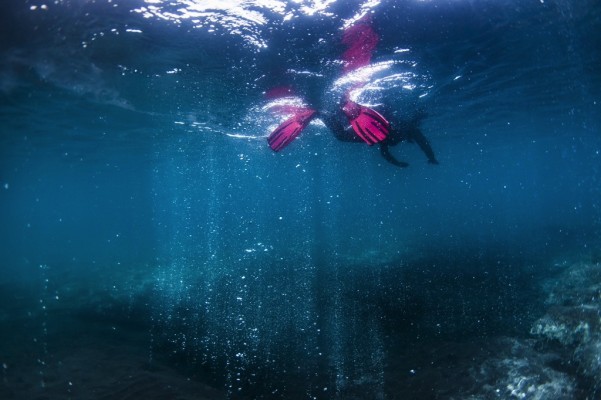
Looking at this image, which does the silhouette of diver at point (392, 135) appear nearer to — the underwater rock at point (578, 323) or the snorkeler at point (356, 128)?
the snorkeler at point (356, 128)

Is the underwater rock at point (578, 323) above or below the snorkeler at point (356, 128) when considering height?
below

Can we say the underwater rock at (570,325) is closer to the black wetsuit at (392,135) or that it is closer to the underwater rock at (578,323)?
the underwater rock at (578,323)

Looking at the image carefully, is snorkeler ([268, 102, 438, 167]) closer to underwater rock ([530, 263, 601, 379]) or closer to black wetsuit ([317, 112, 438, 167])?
black wetsuit ([317, 112, 438, 167])

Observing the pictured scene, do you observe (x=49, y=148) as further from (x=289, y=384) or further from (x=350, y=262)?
(x=289, y=384)

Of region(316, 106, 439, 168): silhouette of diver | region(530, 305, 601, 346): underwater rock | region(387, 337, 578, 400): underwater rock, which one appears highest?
region(316, 106, 439, 168): silhouette of diver

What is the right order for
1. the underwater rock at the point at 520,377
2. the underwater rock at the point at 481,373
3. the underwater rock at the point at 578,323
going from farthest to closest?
the underwater rock at the point at 578,323 → the underwater rock at the point at 481,373 → the underwater rock at the point at 520,377

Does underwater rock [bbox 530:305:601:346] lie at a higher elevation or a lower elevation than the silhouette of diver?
lower

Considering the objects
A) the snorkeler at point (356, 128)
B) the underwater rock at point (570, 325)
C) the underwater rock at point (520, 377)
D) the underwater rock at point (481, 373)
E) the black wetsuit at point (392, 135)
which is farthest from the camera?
the black wetsuit at point (392, 135)

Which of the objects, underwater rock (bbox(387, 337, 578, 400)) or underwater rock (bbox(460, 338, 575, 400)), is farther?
underwater rock (bbox(387, 337, 578, 400))

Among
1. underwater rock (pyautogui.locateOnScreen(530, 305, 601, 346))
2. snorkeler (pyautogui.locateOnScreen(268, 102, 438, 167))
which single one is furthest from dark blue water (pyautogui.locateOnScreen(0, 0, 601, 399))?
snorkeler (pyautogui.locateOnScreen(268, 102, 438, 167))

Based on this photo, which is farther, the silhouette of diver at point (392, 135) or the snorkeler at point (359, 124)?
the silhouette of diver at point (392, 135)

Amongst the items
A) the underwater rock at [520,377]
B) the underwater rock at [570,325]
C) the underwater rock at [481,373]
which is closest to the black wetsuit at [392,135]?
the underwater rock at [481,373]

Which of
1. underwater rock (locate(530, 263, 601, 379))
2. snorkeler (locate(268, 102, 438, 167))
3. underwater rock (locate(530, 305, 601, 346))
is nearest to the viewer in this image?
snorkeler (locate(268, 102, 438, 167))

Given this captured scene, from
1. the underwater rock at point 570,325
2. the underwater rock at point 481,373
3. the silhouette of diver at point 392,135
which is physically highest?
the silhouette of diver at point 392,135
